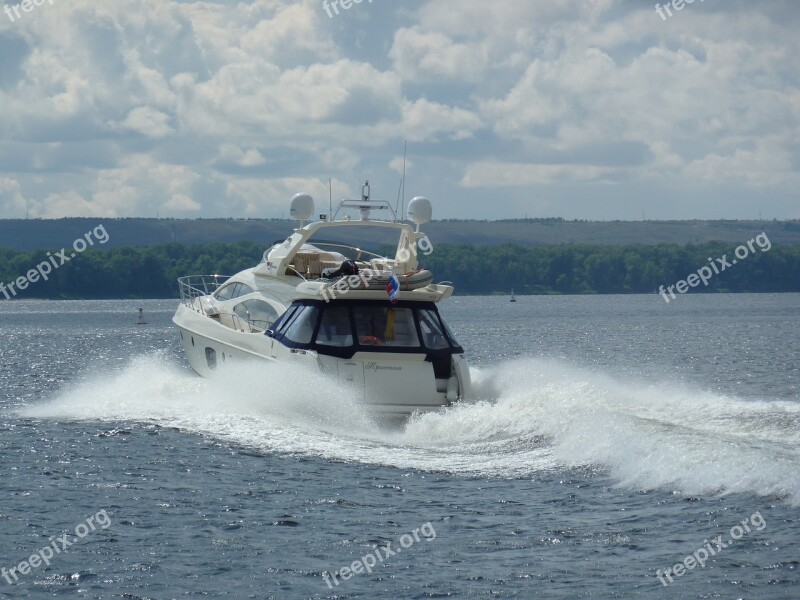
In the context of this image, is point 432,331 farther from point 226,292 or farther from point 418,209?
point 226,292

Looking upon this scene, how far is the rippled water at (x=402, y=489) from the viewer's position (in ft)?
39.7

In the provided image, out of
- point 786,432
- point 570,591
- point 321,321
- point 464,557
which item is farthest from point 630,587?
point 321,321

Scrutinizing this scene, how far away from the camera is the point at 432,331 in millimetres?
21641

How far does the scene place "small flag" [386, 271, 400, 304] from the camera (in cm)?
2116

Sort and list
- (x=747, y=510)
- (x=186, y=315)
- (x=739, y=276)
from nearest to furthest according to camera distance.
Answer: (x=747, y=510) < (x=186, y=315) < (x=739, y=276)

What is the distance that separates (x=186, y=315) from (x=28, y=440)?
24.0 ft

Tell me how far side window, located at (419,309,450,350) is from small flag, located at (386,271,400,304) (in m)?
0.72

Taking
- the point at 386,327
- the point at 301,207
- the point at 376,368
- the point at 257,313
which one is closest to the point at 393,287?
the point at 386,327

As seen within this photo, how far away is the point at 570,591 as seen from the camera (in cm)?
1145

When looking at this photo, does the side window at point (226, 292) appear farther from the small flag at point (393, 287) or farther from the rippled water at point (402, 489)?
the small flag at point (393, 287)

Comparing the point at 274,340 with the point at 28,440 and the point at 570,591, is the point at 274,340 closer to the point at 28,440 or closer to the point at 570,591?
the point at 28,440

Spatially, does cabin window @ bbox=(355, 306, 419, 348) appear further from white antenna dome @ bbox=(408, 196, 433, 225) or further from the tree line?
the tree line

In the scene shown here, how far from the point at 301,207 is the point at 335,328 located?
5632 mm

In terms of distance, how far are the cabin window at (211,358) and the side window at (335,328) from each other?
16.2 ft
